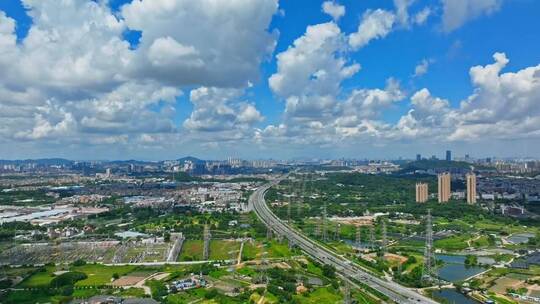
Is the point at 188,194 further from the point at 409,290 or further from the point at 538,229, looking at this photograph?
the point at 409,290

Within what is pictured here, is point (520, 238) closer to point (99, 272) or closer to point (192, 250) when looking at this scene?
point (192, 250)

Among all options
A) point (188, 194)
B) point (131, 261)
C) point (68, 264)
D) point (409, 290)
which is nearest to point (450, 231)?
point (409, 290)

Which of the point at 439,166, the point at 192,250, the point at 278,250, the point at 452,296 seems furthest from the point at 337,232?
the point at 439,166

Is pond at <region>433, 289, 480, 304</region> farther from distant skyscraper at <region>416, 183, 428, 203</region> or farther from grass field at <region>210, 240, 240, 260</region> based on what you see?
distant skyscraper at <region>416, 183, 428, 203</region>

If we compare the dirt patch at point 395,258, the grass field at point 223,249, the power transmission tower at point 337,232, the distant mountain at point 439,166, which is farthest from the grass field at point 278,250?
the distant mountain at point 439,166

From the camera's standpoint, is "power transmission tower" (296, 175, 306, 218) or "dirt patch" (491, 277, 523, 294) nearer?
"dirt patch" (491, 277, 523, 294)

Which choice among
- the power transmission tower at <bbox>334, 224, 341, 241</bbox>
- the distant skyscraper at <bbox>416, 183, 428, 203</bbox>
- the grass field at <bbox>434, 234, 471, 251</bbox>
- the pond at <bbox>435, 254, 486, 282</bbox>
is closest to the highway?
the power transmission tower at <bbox>334, 224, 341, 241</bbox>
